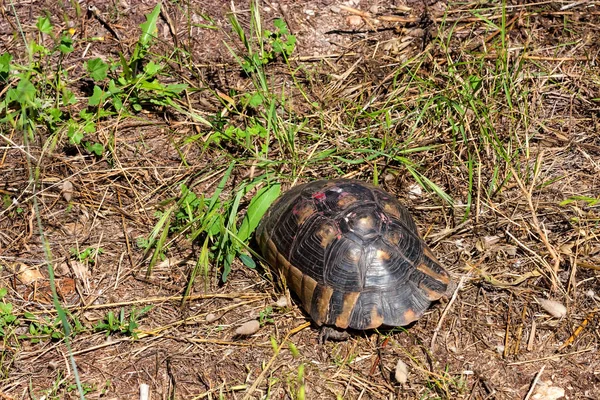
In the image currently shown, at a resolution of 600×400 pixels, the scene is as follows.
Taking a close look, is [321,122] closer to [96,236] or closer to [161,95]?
[161,95]

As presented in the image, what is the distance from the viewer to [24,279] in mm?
3361

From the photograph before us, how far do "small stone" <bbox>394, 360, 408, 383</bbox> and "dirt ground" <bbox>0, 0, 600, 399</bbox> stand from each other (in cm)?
3

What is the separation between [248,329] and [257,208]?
0.71 metres

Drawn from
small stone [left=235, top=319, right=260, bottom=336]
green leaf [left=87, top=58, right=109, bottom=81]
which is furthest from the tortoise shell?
green leaf [left=87, top=58, right=109, bottom=81]

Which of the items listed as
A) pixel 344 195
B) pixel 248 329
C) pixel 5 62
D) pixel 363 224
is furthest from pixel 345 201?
pixel 5 62

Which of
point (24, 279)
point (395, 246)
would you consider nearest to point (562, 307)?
point (395, 246)

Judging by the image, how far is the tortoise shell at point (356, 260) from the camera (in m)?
3.05

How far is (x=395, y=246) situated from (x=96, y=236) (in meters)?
1.63

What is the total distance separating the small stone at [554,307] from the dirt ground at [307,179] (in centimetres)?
2

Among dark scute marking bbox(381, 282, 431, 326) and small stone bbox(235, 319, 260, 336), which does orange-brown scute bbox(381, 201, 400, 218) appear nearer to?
dark scute marking bbox(381, 282, 431, 326)

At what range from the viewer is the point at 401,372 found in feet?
9.78

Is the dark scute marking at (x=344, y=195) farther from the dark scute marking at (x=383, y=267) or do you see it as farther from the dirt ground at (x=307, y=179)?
the dirt ground at (x=307, y=179)

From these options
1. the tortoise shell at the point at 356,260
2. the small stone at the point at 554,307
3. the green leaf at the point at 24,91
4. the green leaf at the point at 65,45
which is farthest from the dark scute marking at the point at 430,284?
the green leaf at the point at 65,45

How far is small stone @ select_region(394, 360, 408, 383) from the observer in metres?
2.96
